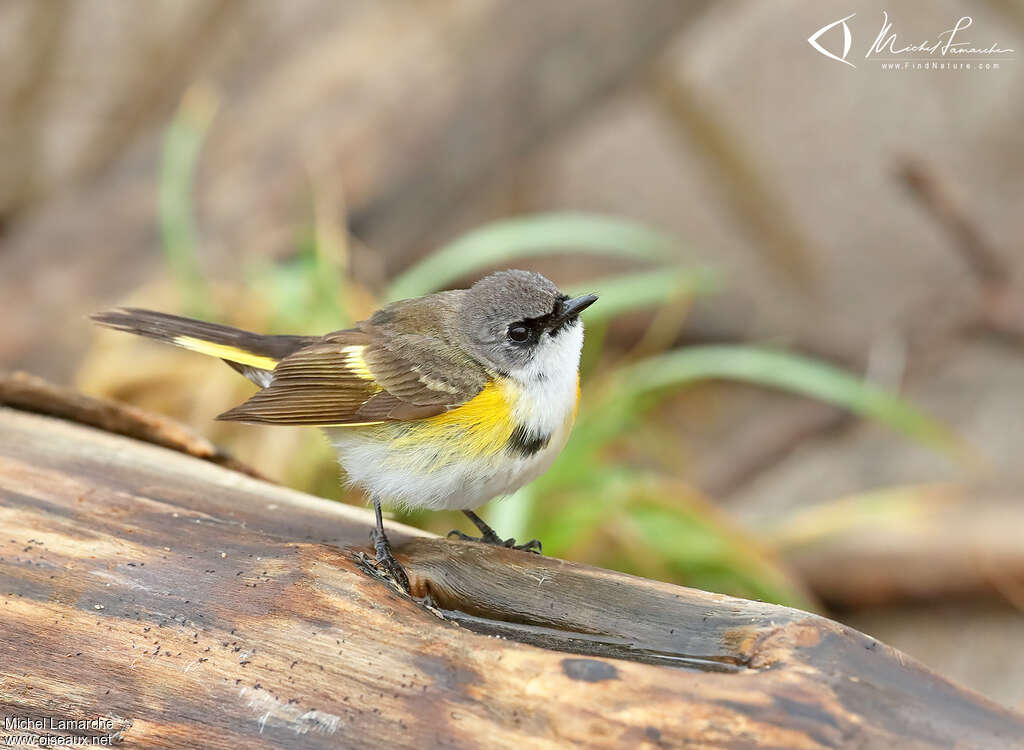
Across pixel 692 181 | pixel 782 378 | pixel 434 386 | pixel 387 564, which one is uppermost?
pixel 692 181

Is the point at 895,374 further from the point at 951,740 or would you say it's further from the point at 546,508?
the point at 951,740

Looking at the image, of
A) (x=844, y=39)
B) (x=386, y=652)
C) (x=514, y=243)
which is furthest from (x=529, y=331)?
(x=844, y=39)

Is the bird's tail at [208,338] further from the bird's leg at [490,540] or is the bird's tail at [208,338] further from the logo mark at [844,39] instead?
the logo mark at [844,39]

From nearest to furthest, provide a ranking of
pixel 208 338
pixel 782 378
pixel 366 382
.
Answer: pixel 366 382 → pixel 208 338 → pixel 782 378

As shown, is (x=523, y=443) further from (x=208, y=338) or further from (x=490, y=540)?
(x=208, y=338)

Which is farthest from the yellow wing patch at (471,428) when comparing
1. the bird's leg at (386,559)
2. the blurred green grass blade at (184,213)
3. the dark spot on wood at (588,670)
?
the blurred green grass blade at (184,213)

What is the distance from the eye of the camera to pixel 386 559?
9.24 ft

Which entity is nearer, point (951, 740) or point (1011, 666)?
point (951, 740)

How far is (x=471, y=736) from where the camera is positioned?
211 centimetres

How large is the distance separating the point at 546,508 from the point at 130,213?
309cm

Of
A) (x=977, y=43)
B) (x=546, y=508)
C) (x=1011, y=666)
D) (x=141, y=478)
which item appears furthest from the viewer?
(x=977, y=43)

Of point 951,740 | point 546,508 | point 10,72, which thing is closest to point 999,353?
point 546,508

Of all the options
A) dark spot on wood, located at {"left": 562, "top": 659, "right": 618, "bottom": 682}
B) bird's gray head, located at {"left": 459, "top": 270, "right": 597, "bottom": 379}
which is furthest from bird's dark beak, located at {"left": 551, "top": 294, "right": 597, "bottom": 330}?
dark spot on wood, located at {"left": 562, "top": 659, "right": 618, "bottom": 682}

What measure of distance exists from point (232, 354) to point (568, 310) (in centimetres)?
115
